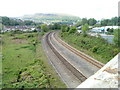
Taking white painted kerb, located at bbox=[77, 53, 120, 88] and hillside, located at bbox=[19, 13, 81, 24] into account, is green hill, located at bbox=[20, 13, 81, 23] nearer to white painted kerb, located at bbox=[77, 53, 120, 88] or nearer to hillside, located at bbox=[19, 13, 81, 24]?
hillside, located at bbox=[19, 13, 81, 24]

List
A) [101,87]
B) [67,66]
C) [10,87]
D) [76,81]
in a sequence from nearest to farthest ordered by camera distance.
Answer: [101,87] → [10,87] → [76,81] → [67,66]

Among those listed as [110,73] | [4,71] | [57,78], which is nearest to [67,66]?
[57,78]

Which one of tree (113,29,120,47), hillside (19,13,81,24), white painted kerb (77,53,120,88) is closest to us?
white painted kerb (77,53,120,88)

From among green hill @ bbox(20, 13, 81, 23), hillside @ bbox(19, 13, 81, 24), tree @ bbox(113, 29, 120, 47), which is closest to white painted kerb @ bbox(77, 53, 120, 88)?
tree @ bbox(113, 29, 120, 47)

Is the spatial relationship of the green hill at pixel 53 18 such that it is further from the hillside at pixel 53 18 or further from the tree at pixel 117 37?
the tree at pixel 117 37

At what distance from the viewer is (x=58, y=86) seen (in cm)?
596

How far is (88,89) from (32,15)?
554ft

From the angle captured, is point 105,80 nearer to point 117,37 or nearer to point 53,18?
point 117,37

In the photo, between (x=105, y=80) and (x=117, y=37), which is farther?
(x=117, y=37)

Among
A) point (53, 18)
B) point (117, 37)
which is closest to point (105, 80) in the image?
point (117, 37)

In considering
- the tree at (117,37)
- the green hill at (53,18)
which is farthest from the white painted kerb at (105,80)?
the green hill at (53,18)

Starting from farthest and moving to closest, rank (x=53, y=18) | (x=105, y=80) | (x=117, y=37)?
1. (x=53, y=18)
2. (x=117, y=37)
3. (x=105, y=80)

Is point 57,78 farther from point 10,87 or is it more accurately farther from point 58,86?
point 10,87

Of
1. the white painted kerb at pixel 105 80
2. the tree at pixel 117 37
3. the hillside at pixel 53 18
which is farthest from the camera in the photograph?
the hillside at pixel 53 18
